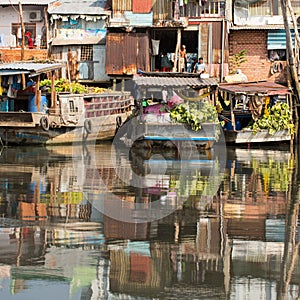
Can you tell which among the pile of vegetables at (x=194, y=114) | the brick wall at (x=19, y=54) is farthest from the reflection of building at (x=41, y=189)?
the brick wall at (x=19, y=54)

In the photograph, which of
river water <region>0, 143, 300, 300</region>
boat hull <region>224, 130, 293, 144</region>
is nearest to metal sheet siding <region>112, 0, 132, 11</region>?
boat hull <region>224, 130, 293, 144</region>

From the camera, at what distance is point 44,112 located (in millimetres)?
24562

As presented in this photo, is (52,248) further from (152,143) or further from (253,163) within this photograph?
(152,143)

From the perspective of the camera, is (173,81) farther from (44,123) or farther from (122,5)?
(122,5)

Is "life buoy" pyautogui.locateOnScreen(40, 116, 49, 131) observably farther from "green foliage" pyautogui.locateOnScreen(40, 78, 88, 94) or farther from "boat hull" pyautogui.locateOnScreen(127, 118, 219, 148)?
"green foliage" pyautogui.locateOnScreen(40, 78, 88, 94)

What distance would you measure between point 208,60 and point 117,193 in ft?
61.1

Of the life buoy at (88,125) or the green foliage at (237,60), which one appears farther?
the green foliage at (237,60)

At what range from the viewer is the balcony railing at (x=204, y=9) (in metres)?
32.0

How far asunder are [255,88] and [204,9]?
5864mm

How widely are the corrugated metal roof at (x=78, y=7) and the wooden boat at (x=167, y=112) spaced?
7.82m

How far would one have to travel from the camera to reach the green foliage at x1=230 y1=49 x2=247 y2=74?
33.3 metres

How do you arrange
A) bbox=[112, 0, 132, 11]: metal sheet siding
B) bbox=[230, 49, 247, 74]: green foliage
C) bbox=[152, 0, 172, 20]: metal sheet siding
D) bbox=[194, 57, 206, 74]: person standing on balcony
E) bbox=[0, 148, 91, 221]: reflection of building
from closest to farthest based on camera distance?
bbox=[0, 148, 91, 221]: reflection of building < bbox=[194, 57, 206, 74]: person standing on balcony < bbox=[152, 0, 172, 20]: metal sheet siding < bbox=[112, 0, 132, 11]: metal sheet siding < bbox=[230, 49, 247, 74]: green foliage

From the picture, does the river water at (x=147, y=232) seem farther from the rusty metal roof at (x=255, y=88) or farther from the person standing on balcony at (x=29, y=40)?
the person standing on balcony at (x=29, y=40)

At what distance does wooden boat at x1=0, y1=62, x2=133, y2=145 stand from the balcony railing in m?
6.69
